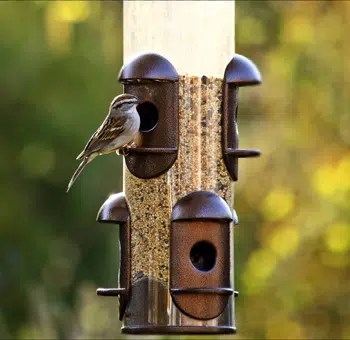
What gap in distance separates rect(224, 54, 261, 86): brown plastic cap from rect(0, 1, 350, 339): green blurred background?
594 centimetres

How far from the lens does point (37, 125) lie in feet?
64.3

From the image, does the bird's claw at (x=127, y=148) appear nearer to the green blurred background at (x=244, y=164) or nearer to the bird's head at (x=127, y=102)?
the bird's head at (x=127, y=102)

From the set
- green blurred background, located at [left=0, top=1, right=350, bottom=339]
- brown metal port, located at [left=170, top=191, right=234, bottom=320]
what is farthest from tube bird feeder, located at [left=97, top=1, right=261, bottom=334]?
green blurred background, located at [left=0, top=1, right=350, bottom=339]

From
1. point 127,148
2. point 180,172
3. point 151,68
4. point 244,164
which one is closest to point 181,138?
point 180,172

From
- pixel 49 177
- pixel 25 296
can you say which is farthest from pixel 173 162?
pixel 49 177

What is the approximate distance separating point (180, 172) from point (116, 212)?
43 cm

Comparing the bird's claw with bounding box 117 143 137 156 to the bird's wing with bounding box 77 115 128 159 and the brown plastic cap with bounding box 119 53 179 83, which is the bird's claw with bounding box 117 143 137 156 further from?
the brown plastic cap with bounding box 119 53 179 83

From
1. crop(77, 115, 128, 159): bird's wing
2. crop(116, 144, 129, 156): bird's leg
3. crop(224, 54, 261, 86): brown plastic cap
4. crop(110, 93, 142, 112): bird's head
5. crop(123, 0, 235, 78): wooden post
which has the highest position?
crop(123, 0, 235, 78): wooden post

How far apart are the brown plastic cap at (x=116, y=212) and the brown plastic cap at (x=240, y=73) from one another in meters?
0.89

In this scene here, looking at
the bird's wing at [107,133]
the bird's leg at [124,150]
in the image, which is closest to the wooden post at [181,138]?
the bird's leg at [124,150]

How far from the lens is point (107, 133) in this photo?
918 centimetres

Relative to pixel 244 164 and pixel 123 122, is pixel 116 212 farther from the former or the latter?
pixel 244 164

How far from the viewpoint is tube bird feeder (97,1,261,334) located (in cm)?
859

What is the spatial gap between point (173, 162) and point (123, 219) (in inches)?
17.1
